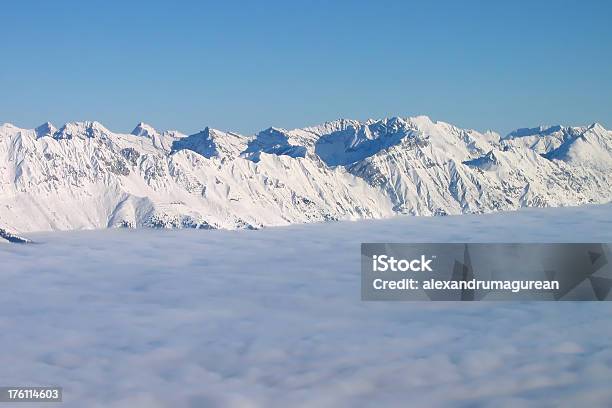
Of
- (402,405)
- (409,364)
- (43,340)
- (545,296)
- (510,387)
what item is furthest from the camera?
(545,296)

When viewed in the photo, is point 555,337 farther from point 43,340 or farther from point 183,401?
point 43,340

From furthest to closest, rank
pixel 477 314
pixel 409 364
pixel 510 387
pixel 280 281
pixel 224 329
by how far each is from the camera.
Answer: pixel 280 281
pixel 477 314
pixel 224 329
pixel 409 364
pixel 510 387

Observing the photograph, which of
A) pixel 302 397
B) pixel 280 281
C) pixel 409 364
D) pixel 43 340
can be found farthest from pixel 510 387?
pixel 280 281

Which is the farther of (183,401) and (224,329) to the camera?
(224,329)

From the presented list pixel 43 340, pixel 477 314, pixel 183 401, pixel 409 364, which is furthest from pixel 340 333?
pixel 43 340

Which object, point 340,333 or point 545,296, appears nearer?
point 340,333

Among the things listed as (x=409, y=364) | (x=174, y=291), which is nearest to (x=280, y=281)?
(x=174, y=291)

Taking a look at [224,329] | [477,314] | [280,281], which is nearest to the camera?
[224,329]

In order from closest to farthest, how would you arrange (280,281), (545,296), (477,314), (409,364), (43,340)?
(409,364) → (43,340) → (477,314) → (545,296) → (280,281)

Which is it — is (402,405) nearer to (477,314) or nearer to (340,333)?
(340,333)
